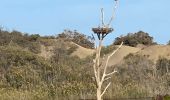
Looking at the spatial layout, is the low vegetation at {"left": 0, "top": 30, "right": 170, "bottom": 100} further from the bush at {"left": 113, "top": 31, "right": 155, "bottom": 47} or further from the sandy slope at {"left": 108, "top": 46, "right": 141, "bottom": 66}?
the bush at {"left": 113, "top": 31, "right": 155, "bottom": 47}

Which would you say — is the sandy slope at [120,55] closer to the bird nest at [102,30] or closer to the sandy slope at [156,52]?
the sandy slope at [156,52]

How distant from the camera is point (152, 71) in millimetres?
57469

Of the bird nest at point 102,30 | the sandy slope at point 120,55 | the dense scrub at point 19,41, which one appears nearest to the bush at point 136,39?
the sandy slope at point 120,55

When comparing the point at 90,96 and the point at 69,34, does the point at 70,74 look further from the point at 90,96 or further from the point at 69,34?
Answer: the point at 69,34

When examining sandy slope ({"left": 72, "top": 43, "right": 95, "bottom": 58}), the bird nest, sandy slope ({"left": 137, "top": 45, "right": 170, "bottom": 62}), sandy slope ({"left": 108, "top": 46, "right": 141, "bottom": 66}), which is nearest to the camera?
the bird nest

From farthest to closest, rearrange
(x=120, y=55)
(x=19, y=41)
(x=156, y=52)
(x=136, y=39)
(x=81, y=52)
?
1. (x=136, y=39)
2. (x=81, y=52)
3. (x=19, y=41)
4. (x=120, y=55)
5. (x=156, y=52)

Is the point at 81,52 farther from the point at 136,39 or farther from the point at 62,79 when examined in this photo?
the point at 62,79

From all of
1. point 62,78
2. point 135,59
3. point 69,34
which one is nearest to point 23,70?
point 62,78

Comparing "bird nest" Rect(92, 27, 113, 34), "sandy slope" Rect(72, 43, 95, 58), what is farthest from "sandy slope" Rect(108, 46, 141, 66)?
"bird nest" Rect(92, 27, 113, 34)

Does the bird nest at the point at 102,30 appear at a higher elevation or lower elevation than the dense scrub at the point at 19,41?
lower

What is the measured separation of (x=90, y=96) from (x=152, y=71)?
20451mm

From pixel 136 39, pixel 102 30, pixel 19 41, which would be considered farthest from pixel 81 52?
pixel 102 30

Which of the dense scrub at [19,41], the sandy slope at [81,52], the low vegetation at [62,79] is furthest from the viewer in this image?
the sandy slope at [81,52]

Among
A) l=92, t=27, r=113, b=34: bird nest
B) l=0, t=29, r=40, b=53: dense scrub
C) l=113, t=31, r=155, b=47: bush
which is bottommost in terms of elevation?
l=92, t=27, r=113, b=34: bird nest
